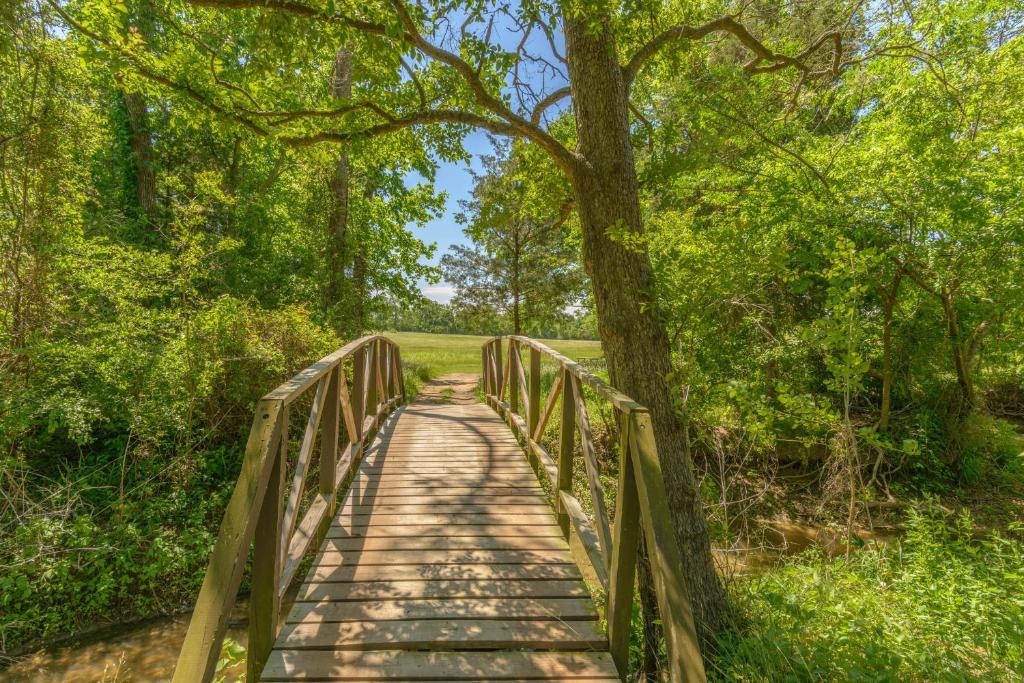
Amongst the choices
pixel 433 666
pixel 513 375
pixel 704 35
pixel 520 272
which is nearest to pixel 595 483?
pixel 433 666

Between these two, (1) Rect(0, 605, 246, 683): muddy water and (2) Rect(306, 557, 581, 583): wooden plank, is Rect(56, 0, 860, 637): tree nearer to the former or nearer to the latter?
(2) Rect(306, 557, 581, 583): wooden plank

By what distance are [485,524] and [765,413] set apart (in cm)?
210

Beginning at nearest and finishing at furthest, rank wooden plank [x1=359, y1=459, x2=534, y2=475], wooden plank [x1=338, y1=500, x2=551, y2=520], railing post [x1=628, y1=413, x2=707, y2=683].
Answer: railing post [x1=628, y1=413, x2=707, y2=683] < wooden plank [x1=338, y1=500, x2=551, y2=520] < wooden plank [x1=359, y1=459, x2=534, y2=475]

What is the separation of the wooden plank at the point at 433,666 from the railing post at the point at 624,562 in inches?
4.0

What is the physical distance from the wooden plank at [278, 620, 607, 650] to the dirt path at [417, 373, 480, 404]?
7393 millimetres

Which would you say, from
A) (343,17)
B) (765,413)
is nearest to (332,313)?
(343,17)

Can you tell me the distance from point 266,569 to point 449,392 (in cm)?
946

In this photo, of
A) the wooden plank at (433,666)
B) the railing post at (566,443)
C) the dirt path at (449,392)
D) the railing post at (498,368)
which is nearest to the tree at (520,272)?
the dirt path at (449,392)

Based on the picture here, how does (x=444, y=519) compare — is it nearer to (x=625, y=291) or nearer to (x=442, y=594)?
(x=442, y=594)

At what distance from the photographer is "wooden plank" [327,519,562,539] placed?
3.01 meters

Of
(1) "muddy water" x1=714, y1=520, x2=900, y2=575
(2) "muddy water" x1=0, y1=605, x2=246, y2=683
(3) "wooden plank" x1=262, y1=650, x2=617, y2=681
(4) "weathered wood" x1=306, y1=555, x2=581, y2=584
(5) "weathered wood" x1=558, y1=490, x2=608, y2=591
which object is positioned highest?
(5) "weathered wood" x1=558, y1=490, x2=608, y2=591

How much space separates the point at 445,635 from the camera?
2107mm

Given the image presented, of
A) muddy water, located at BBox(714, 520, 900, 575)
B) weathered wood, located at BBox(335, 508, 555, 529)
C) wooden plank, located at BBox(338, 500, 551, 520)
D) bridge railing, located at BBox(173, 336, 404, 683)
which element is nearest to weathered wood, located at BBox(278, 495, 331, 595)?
bridge railing, located at BBox(173, 336, 404, 683)

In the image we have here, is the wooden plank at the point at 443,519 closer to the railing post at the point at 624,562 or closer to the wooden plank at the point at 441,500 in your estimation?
the wooden plank at the point at 441,500
